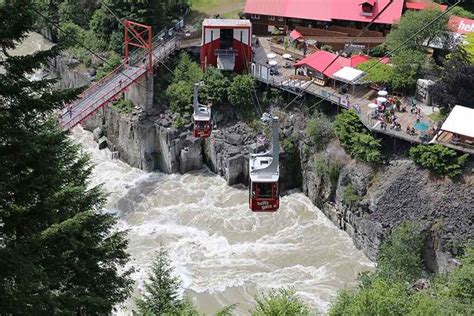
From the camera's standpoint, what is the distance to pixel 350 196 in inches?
1639

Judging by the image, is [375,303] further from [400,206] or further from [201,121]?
[201,121]

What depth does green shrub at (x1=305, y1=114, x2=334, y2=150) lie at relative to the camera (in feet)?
148

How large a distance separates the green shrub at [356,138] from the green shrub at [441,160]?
294 centimetres

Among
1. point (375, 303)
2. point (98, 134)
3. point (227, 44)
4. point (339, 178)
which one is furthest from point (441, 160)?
point (98, 134)

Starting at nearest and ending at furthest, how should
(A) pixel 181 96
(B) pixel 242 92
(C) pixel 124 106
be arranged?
(B) pixel 242 92 < (A) pixel 181 96 < (C) pixel 124 106

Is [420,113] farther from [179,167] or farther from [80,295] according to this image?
[80,295]

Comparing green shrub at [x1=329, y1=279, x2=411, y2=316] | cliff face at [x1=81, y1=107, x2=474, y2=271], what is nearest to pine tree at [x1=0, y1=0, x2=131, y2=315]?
green shrub at [x1=329, y1=279, x2=411, y2=316]

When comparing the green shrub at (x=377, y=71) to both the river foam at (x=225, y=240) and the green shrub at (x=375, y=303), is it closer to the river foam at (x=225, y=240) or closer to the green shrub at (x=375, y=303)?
the river foam at (x=225, y=240)

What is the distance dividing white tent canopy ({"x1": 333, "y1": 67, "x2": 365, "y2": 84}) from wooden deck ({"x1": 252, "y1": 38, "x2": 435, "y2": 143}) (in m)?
1.05

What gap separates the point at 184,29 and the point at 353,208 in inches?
1035

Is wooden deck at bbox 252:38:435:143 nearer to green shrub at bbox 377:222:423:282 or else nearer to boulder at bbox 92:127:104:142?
green shrub at bbox 377:222:423:282

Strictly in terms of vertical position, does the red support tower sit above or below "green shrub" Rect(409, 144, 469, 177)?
above

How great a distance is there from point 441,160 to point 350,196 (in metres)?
6.05

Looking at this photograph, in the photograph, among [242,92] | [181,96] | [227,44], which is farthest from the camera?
[227,44]
